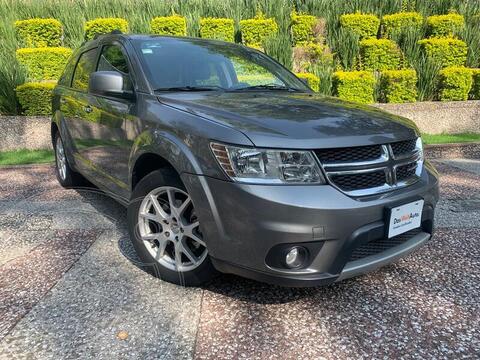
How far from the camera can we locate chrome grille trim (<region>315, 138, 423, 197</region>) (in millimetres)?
2248

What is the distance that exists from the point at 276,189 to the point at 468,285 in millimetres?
1664

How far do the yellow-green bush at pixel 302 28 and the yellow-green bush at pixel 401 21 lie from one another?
63.5 inches

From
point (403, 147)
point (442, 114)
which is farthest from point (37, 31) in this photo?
point (403, 147)

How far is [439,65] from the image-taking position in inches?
326

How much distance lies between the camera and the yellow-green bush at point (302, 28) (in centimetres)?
939

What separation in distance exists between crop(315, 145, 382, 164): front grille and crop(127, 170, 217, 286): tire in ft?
2.79

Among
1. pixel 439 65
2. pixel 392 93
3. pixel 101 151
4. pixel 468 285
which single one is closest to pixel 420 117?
pixel 392 93

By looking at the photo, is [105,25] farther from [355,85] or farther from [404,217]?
[404,217]

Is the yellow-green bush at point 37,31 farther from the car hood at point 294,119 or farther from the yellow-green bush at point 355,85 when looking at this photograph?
the car hood at point 294,119

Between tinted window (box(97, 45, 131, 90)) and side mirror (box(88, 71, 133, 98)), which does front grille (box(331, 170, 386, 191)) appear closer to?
side mirror (box(88, 71, 133, 98))

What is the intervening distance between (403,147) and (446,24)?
7.80 meters

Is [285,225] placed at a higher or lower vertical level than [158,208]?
higher

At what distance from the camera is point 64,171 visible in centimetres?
521

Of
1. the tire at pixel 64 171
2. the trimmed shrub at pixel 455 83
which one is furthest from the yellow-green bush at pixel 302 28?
the tire at pixel 64 171
